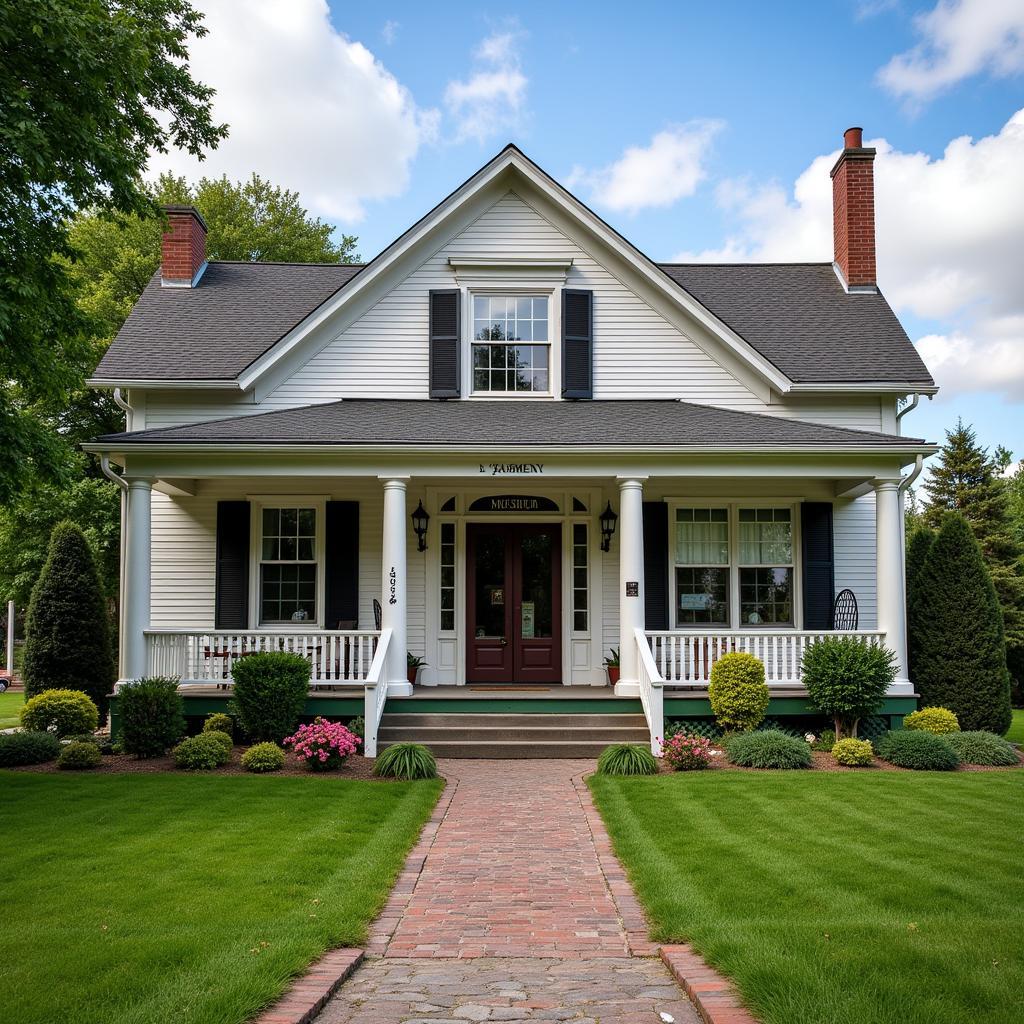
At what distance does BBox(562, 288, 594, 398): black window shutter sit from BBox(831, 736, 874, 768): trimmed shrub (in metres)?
6.55

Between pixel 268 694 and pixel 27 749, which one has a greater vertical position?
pixel 268 694

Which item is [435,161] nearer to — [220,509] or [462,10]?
[462,10]

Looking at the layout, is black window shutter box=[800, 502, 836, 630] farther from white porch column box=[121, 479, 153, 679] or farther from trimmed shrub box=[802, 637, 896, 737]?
white porch column box=[121, 479, 153, 679]

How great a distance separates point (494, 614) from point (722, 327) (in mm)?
5748

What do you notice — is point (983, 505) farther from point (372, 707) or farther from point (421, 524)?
point (372, 707)

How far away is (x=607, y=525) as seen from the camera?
14.8m

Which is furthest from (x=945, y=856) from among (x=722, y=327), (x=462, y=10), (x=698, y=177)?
(x=698, y=177)

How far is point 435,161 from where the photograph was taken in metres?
20.3

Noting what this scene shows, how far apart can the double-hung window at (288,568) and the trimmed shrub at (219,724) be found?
2.61 meters

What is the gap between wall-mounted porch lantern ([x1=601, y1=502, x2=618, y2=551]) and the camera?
48.6 ft

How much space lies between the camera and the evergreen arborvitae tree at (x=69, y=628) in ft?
52.3

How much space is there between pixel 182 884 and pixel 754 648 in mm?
8952

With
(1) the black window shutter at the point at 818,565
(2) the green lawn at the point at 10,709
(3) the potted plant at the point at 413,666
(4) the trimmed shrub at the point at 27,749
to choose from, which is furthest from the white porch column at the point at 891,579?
(2) the green lawn at the point at 10,709

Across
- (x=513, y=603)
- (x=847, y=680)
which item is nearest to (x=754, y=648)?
(x=847, y=680)
